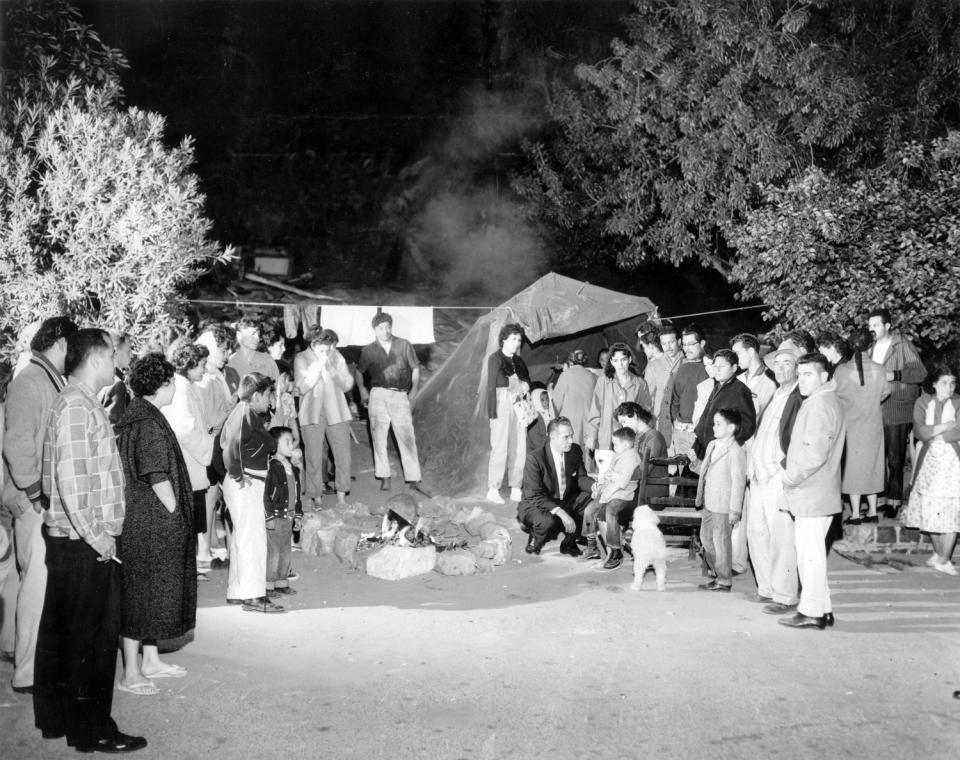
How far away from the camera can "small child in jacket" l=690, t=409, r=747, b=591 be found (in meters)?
7.48

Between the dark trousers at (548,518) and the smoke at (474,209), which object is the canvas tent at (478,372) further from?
the smoke at (474,209)

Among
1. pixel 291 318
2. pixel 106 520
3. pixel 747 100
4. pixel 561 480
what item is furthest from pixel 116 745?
pixel 747 100

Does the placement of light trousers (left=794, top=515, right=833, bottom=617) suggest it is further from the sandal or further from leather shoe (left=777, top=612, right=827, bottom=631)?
the sandal

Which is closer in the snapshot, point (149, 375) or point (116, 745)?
point (116, 745)

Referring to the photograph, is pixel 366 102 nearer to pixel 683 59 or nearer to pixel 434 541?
pixel 683 59

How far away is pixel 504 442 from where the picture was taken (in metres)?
11.1

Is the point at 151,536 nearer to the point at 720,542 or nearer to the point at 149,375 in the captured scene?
the point at 149,375

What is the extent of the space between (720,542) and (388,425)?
4735 mm

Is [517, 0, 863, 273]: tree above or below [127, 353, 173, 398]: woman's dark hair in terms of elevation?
above

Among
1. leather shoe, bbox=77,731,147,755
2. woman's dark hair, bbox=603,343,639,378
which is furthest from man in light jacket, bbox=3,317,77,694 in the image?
woman's dark hair, bbox=603,343,639,378

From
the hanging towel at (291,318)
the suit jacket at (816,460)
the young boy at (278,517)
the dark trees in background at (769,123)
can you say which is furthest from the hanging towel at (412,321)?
the suit jacket at (816,460)

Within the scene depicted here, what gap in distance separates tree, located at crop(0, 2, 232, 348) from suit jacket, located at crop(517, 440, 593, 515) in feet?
14.9

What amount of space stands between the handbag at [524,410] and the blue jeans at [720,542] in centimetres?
355

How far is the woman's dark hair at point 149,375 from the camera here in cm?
531
